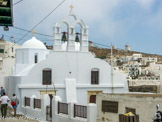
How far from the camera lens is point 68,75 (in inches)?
1074

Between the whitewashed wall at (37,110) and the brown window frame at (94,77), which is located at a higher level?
the brown window frame at (94,77)

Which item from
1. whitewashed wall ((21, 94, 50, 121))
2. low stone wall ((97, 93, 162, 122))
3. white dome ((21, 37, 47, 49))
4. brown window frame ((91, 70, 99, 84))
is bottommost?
whitewashed wall ((21, 94, 50, 121))

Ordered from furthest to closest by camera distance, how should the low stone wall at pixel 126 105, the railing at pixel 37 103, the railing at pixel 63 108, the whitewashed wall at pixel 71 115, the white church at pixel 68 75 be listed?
the white church at pixel 68 75, the railing at pixel 37 103, the railing at pixel 63 108, the whitewashed wall at pixel 71 115, the low stone wall at pixel 126 105

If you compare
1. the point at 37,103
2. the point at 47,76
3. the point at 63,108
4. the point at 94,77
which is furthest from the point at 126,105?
the point at 94,77

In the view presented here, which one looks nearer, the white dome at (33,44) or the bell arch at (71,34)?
the bell arch at (71,34)

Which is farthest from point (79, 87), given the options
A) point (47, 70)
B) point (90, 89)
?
point (47, 70)

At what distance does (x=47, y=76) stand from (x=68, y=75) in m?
1.72

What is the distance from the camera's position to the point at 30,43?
30781 mm

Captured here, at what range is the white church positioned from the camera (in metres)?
26.0

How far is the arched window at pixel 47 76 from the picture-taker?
26389 millimetres

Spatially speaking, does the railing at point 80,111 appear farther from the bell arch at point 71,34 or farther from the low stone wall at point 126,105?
the bell arch at point 71,34

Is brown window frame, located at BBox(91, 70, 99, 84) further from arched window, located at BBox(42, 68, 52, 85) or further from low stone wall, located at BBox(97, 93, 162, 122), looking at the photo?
low stone wall, located at BBox(97, 93, 162, 122)

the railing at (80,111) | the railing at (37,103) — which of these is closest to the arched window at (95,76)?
the railing at (37,103)

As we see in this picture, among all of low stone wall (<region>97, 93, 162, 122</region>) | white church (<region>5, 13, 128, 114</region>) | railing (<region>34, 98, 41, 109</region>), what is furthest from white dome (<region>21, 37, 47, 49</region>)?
low stone wall (<region>97, 93, 162, 122</region>)
